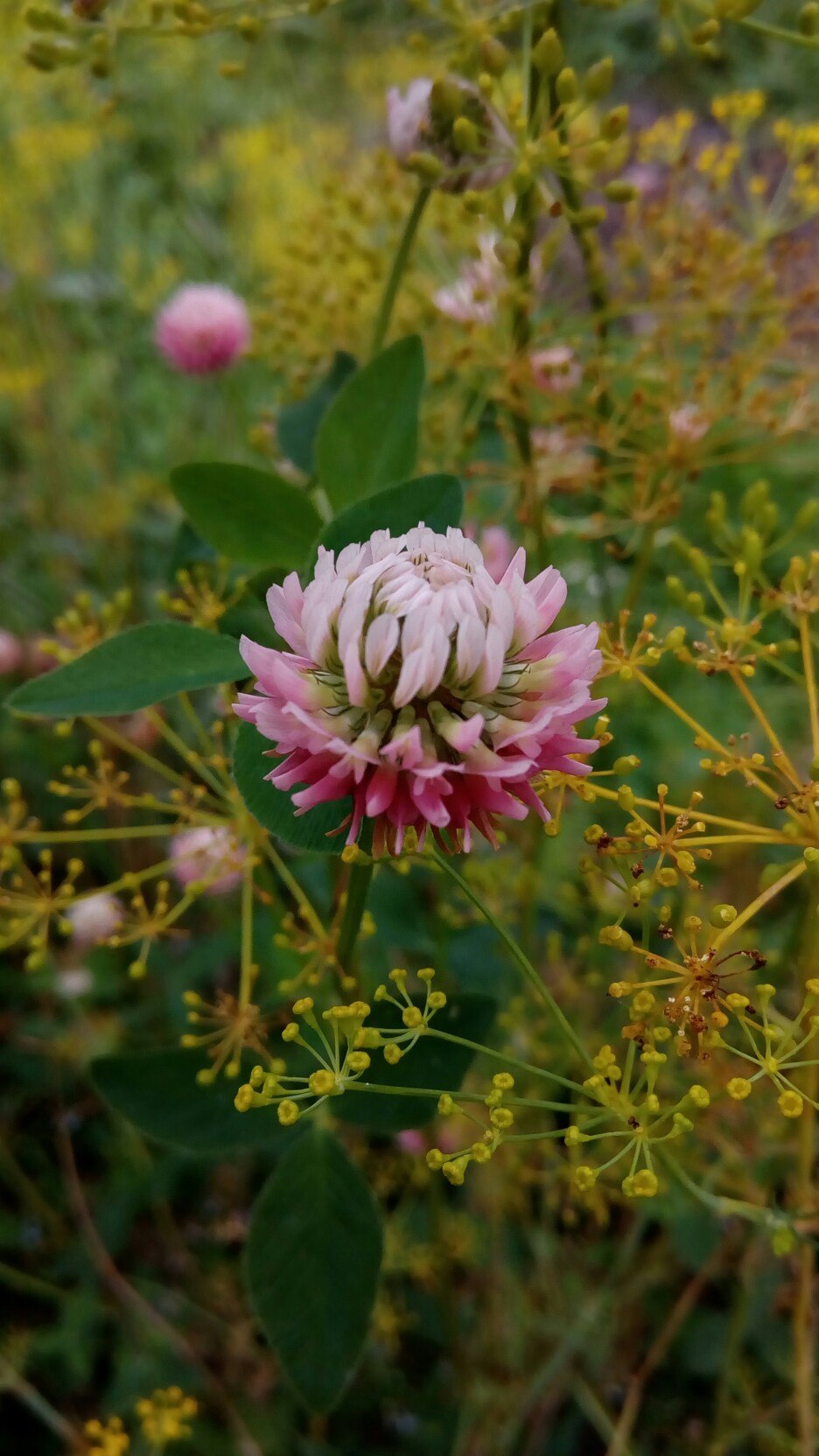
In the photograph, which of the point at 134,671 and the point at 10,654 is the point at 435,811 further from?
the point at 10,654

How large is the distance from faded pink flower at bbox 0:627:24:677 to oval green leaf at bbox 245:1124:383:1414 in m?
0.88

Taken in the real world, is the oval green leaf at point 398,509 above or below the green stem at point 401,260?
below

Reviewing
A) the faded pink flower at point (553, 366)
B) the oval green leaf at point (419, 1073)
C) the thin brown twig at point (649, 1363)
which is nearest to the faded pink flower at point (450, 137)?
the faded pink flower at point (553, 366)

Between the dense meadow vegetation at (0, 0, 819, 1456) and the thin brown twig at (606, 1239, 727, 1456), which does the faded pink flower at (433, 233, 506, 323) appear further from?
the thin brown twig at (606, 1239, 727, 1456)

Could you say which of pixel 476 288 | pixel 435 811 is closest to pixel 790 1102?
pixel 435 811

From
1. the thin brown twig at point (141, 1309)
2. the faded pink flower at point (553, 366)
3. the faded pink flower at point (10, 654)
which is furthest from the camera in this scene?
the faded pink flower at point (10, 654)

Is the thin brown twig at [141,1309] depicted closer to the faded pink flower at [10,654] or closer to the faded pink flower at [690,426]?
the faded pink flower at [10,654]

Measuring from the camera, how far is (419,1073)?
21.1 inches

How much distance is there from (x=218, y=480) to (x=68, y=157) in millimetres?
1473

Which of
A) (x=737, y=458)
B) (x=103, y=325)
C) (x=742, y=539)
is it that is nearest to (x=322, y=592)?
(x=742, y=539)

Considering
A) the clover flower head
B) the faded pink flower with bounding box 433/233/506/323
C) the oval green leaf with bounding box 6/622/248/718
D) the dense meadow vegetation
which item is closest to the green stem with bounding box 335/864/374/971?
the dense meadow vegetation

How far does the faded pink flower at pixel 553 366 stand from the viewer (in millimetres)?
715

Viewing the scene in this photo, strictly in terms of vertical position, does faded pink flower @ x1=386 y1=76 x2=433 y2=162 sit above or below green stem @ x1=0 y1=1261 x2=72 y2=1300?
above

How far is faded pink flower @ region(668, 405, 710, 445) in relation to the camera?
689 mm
